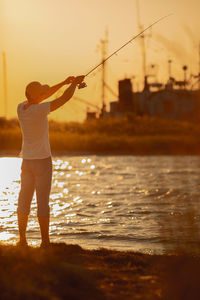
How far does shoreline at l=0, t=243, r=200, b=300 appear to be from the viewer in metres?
4.45

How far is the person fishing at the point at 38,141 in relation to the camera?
6.15 meters

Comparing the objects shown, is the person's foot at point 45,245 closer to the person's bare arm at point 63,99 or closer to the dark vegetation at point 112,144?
the person's bare arm at point 63,99

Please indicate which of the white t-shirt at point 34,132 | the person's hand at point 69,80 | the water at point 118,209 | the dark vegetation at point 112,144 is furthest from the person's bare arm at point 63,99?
the dark vegetation at point 112,144

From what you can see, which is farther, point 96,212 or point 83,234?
point 96,212

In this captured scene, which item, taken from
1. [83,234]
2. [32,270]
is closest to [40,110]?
[32,270]

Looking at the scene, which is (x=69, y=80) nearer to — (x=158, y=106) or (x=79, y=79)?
(x=79, y=79)

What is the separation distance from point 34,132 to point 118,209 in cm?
545

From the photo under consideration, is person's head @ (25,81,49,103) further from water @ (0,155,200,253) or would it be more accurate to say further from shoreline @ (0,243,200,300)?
water @ (0,155,200,253)

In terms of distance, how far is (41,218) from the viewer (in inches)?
251

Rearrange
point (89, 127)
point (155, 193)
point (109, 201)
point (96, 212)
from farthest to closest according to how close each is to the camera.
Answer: point (89, 127) → point (155, 193) → point (109, 201) → point (96, 212)

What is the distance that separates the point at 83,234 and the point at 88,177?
10864 millimetres

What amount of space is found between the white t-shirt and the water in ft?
5.65

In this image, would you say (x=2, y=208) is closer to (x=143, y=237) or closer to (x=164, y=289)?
(x=143, y=237)

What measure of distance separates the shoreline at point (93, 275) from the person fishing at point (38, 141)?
51 centimetres
